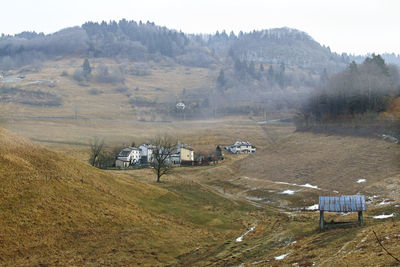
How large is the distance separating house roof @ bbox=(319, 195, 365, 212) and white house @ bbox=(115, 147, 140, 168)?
8142cm

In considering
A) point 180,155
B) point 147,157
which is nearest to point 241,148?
point 180,155

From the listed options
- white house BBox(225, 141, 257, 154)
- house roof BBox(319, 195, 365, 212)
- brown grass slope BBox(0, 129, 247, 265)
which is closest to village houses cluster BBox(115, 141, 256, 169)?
white house BBox(225, 141, 257, 154)

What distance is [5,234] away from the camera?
29.2m

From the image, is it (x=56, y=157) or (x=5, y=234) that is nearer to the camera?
(x=5, y=234)

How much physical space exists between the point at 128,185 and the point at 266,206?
72.9 feet

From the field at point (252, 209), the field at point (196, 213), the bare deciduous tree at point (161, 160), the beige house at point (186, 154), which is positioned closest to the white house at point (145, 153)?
the beige house at point (186, 154)

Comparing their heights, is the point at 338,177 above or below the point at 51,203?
below

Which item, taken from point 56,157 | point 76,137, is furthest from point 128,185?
point 76,137

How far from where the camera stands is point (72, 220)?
3400 centimetres

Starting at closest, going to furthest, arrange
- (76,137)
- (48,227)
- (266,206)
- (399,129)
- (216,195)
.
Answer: (48,227)
(266,206)
(216,195)
(399,129)
(76,137)

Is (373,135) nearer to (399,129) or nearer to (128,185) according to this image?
(399,129)

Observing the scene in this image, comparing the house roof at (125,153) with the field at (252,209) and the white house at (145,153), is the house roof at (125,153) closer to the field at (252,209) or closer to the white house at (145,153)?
the white house at (145,153)

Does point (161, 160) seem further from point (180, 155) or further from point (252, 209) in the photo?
point (180, 155)

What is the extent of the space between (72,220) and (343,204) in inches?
1005
